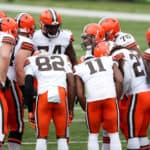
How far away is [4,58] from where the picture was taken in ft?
32.3

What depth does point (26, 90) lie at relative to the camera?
10516 millimetres

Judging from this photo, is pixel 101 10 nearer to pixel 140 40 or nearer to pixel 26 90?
pixel 140 40

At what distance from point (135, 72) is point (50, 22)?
126 centimetres

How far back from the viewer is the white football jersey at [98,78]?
34.2ft

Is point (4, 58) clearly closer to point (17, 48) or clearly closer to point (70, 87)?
point (70, 87)

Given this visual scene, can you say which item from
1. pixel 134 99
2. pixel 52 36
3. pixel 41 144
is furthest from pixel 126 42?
pixel 41 144

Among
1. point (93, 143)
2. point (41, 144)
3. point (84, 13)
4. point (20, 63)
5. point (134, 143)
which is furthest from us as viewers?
point (84, 13)

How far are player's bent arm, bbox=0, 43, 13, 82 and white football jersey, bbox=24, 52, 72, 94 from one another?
0.56 m

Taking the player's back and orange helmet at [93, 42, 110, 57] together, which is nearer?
the player's back

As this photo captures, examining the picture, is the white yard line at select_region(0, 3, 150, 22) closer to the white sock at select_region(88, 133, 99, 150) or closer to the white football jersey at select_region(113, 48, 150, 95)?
the white football jersey at select_region(113, 48, 150, 95)

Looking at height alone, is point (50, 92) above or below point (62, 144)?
above

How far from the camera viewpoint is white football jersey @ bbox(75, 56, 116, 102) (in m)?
10.4

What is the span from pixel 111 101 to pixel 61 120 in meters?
0.63

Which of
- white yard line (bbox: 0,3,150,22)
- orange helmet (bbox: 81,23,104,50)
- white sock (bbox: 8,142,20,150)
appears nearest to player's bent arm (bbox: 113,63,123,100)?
orange helmet (bbox: 81,23,104,50)
